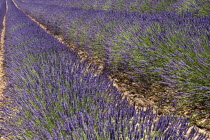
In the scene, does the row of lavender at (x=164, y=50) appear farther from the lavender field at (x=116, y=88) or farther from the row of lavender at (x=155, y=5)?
the row of lavender at (x=155, y=5)

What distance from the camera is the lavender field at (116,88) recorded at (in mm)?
1618

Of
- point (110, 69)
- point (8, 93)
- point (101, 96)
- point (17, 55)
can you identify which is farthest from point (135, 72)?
point (17, 55)

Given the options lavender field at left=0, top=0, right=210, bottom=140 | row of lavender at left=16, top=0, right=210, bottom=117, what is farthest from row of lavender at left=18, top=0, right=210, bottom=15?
row of lavender at left=16, top=0, right=210, bottom=117

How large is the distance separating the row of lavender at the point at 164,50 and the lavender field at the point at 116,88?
0.04 ft

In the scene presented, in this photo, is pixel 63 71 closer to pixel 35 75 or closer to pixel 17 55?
pixel 35 75

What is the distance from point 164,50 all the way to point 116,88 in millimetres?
974

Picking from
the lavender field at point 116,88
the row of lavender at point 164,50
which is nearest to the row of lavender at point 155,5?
the lavender field at point 116,88

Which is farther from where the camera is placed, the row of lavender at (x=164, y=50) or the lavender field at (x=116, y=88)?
the row of lavender at (x=164, y=50)

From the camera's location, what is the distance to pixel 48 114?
1871 mm

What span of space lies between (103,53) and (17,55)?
141 centimetres

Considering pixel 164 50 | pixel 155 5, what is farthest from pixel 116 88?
pixel 155 5

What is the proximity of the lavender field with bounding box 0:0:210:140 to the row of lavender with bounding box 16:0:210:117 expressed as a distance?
11mm

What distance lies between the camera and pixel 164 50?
292 centimetres

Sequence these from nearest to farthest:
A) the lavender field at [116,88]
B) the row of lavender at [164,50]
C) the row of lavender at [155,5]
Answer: the lavender field at [116,88], the row of lavender at [164,50], the row of lavender at [155,5]
